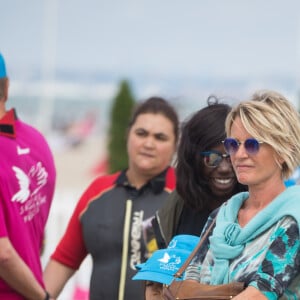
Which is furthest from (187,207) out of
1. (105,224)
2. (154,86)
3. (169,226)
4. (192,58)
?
(192,58)

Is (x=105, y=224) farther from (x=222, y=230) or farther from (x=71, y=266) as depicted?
(x=222, y=230)

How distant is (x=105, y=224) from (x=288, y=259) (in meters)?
1.84

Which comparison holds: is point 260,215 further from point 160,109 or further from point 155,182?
point 160,109

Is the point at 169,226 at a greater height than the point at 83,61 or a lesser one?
greater

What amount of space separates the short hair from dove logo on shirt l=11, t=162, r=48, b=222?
0.75 meters

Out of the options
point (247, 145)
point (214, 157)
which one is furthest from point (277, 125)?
point (214, 157)

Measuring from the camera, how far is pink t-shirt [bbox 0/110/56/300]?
377 cm

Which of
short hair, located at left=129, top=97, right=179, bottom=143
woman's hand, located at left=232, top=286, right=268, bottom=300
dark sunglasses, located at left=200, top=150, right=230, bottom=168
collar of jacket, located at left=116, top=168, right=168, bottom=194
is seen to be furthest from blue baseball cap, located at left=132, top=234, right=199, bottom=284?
short hair, located at left=129, top=97, right=179, bottom=143

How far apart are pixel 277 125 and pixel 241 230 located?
0.33 m

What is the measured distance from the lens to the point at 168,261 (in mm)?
3000

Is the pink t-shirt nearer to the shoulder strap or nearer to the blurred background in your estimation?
the shoulder strap

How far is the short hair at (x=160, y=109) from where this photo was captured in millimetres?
4566

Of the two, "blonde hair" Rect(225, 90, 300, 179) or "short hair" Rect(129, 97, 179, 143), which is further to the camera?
"short hair" Rect(129, 97, 179, 143)

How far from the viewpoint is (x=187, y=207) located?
3635 millimetres
